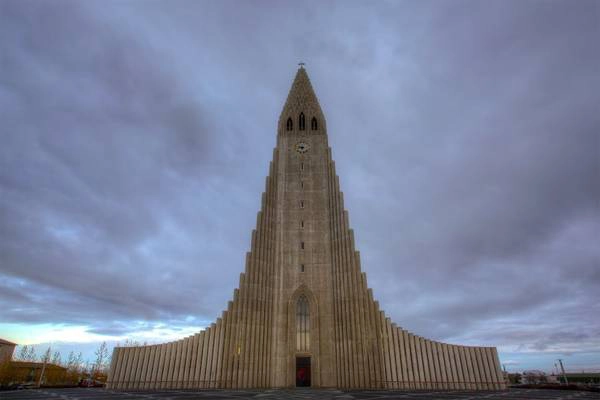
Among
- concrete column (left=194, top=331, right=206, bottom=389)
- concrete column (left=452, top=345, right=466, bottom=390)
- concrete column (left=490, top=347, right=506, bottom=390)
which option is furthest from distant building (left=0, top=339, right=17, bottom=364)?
concrete column (left=490, top=347, right=506, bottom=390)

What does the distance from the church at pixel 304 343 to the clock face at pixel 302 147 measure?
10595 mm

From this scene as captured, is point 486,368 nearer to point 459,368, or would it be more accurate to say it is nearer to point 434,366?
point 459,368

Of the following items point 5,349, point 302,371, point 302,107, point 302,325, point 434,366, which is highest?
point 302,107

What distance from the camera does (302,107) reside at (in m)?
46.5

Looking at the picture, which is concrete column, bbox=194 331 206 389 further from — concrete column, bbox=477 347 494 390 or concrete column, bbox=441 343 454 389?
concrete column, bbox=477 347 494 390

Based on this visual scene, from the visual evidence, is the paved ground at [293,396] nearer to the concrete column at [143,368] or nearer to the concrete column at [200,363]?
the concrete column at [200,363]

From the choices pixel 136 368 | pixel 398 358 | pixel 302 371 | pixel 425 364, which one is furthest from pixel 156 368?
pixel 425 364

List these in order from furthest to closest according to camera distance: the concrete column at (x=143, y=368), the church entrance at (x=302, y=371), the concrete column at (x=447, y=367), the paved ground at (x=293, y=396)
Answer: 1. the church entrance at (x=302, y=371)
2. the concrete column at (x=143, y=368)
3. the concrete column at (x=447, y=367)
4. the paved ground at (x=293, y=396)

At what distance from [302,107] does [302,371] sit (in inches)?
1363

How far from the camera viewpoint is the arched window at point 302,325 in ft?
105

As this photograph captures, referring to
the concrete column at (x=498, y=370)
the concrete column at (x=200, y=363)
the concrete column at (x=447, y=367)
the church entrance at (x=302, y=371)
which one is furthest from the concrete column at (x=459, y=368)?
the concrete column at (x=200, y=363)

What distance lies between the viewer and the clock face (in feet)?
139

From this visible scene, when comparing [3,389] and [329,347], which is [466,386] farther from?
[3,389]

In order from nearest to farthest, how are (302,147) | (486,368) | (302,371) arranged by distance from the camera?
(486,368)
(302,371)
(302,147)
